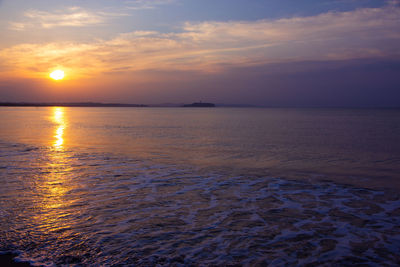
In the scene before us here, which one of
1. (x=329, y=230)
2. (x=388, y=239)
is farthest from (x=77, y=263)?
(x=388, y=239)

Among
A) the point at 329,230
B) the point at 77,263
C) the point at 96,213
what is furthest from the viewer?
the point at 96,213

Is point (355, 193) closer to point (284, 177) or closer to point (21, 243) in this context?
point (284, 177)

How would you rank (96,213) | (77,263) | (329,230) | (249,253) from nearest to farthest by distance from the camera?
(77,263)
(249,253)
(329,230)
(96,213)

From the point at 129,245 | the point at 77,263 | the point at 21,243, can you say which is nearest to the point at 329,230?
the point at 129,245

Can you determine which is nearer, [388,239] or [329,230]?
[388,239]

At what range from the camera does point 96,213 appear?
8.25 meters

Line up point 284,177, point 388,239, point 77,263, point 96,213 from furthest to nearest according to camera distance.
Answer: point 284,177, point 96,213, point 388,239, point 77,263

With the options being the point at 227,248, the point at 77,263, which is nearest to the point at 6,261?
the point at 77,263

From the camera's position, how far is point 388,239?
697 cm

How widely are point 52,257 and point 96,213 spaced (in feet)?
7.99

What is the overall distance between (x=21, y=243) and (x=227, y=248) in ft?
13.6

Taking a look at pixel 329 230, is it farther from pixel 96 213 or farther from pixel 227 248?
pixel 96 213

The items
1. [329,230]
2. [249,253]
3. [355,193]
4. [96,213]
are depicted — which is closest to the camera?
[249,253]

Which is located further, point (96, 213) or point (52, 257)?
point (96, 213)
